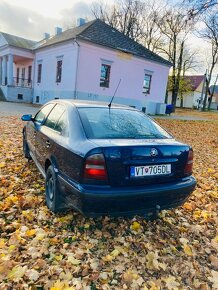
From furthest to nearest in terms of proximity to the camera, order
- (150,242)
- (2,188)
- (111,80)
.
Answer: (111,80) → (2,188) → (150,242)

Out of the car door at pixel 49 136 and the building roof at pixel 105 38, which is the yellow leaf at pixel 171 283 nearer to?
the car door at pixel 49 136

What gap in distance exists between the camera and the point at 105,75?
22.7m

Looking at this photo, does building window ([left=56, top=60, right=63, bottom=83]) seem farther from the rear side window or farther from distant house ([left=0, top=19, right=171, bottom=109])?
the rear side window

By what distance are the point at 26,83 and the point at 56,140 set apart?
29136 millimetres

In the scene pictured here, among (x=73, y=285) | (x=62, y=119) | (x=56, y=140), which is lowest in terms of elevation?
(x=73, y=285)

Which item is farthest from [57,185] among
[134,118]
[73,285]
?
[134,118]

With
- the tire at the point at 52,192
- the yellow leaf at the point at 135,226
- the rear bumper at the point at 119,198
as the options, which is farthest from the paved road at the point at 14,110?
the rear bumper at the point at 119,198

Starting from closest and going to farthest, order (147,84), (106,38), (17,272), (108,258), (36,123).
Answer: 1. (17,272)
2. (108,258)
3. (36,123)
4. (106,38)
5. (147,84)

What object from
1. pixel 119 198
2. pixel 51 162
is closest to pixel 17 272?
pixel 119 198

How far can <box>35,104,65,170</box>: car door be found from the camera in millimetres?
3655

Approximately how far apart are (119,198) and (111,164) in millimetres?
369

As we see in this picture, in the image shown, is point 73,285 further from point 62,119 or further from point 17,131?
point 17,131

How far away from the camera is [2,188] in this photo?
434 cm

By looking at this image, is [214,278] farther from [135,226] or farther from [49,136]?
[49,136]
